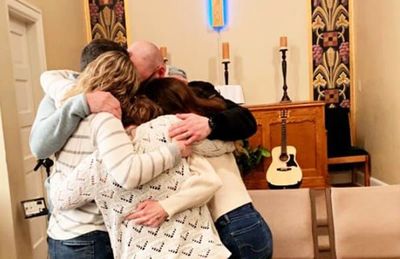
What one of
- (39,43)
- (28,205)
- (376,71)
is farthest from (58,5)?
(376,71)

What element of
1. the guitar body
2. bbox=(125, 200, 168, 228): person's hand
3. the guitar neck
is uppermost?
bbox=(125, 200, 168, 228): person's hand

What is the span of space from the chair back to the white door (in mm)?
1894

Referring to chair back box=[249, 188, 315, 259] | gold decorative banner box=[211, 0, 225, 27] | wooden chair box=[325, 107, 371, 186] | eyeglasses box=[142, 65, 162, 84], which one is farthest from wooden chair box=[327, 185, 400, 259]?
gold decorative banner box=[211, 0, 225, 27]

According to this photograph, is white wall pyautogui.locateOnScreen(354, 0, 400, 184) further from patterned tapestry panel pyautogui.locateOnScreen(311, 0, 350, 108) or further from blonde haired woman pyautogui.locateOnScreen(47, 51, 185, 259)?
blonde haired woman pyautogui.locateOnScreen(47, 51, 185, 259)

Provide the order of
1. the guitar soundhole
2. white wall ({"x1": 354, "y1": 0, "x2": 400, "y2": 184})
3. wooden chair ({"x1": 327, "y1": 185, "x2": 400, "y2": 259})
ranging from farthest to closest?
the guitar soundhole
white wall ({"x1": 354, "y1": 0, "x2": 400, "y2": 184})
wooden chair ({"x1": 327, "y1": 185, "x2": 400, "y2": 259})

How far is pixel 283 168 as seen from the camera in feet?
14.1

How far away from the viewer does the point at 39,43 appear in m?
3.54

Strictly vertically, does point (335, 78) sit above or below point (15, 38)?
below

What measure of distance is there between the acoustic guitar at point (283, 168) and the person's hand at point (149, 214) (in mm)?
3134

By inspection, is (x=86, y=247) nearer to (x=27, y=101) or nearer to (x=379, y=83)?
(x=27, y=101)

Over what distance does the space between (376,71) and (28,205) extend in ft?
12.0

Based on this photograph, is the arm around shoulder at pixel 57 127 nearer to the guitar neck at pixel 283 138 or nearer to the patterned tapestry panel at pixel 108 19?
the guitar neck at pixel 283 138

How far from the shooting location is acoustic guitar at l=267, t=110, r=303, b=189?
4.20 meters

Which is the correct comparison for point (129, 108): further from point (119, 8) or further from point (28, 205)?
point (119, 8)
